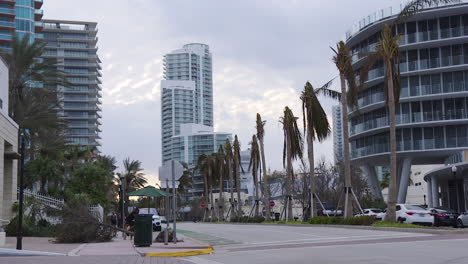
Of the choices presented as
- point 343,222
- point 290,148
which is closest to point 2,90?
point 343,222

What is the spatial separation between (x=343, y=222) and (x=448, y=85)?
33.6m

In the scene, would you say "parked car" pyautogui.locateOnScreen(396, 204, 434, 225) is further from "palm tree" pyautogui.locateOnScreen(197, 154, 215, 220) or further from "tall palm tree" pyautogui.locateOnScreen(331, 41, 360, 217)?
"palm tree" pyautogui.locateOnScreen(197, 154, 215, 220)

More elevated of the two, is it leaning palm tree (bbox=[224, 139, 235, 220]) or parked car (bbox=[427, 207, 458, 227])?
leaning palm tree (bbox=[224, 139, 235, 220])

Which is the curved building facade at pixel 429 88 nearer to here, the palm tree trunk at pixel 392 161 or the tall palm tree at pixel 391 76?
the tall palm tree at pixel 391 76

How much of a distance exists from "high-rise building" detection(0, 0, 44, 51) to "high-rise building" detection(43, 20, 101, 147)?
51.5 ft

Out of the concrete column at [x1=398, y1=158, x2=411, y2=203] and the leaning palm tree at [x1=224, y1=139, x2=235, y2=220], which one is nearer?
the concrete column at [x1=398, y1=158, x2=411, y2=203]

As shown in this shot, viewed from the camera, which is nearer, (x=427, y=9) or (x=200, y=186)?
(x=427, y=9)

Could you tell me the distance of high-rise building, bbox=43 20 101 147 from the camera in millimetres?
140625

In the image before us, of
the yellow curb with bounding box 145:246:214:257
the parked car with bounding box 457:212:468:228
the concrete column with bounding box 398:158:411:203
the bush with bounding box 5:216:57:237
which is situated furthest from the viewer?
the concrete column with bounding box 398:158:411:203

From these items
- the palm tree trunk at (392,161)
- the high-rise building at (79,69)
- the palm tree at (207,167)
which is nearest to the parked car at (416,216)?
the palm tree trunk at (392,161)

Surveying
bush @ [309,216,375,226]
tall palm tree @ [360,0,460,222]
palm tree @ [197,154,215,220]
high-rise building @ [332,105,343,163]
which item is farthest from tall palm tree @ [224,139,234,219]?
high-rise building @ [332,105,343,163]

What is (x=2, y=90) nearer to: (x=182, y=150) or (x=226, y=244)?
(x=226, y=244)

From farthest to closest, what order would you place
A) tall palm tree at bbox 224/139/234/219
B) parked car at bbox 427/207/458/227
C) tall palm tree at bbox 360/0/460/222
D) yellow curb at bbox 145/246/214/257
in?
tall palm tree at bbox 224/139/234/219, parked car at bbox 427/207/458/227, tall palm tree at bbox 360/0/460/222, yellow curb at bbox 145/246/214/257

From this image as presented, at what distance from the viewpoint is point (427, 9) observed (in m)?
63.1
